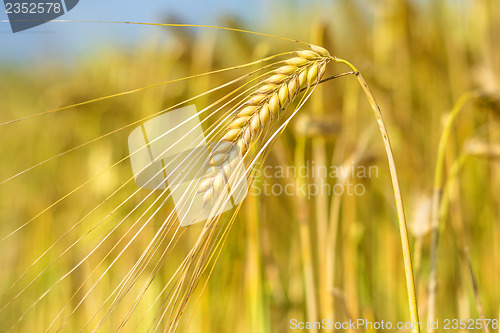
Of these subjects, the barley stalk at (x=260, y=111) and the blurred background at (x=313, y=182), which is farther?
the blurred background at (x=313, y=182)

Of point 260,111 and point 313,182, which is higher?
point 260,111

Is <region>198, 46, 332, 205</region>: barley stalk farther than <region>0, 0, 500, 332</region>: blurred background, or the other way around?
<region>0, 0, 500, 332</region>: blurred background

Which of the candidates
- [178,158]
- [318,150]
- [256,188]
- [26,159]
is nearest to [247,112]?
[178,158]

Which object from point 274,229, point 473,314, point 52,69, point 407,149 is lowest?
point 473,314

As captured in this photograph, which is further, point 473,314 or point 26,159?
point 26,159

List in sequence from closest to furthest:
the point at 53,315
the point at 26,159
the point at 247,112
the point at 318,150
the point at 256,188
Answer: the point at 247,112 → the point at 256,188 → the point at 318,150 → the point at 53,315 → the point at 26,159

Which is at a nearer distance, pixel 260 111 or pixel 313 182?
pixel 260 111

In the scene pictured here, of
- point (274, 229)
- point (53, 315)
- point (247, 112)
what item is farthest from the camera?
point (274, 229)

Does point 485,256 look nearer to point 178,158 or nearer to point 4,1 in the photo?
point 178,158
